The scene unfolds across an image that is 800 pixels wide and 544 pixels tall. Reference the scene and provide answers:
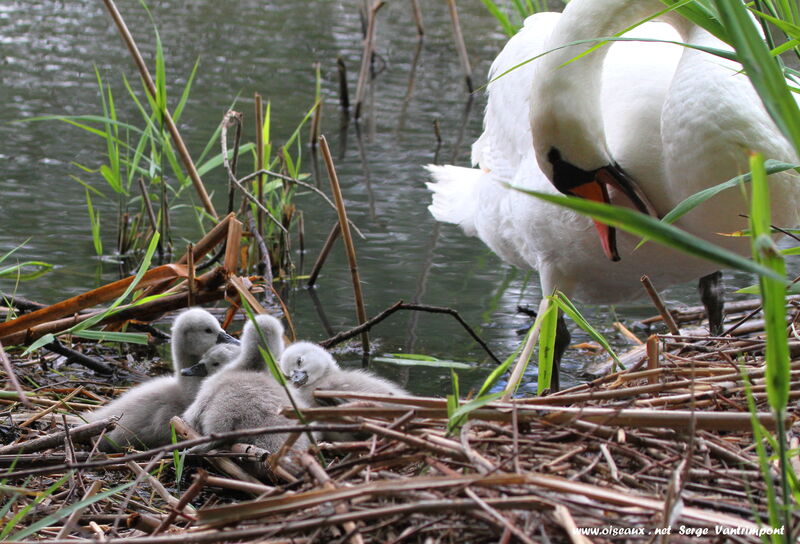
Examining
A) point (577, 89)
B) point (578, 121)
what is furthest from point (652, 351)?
point (577, 89)

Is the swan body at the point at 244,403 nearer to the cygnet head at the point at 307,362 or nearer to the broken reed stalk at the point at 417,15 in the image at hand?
the cygnet head at the point at 307,362

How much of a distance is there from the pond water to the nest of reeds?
195 cm

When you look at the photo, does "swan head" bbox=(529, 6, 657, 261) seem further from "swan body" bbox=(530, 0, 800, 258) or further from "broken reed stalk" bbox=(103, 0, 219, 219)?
"broken reed stalk" bbox=(103, 0, 219, 219)

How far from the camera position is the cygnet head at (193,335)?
371 cm

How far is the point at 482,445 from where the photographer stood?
7.36 feet

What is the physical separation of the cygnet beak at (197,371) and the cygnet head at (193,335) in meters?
0.18

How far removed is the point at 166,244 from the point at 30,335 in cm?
189

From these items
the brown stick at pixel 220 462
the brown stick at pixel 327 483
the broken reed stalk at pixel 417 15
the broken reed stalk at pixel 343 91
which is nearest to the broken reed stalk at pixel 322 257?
the brown stick at pixel 220 462

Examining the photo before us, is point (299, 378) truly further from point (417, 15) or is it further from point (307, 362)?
point (417, 15)

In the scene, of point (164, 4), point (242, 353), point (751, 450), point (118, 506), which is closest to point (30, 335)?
point (242, 353)

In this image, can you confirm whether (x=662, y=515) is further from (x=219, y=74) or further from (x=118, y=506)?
(x=219, y=74)

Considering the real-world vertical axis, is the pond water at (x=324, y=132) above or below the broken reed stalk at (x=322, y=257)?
below

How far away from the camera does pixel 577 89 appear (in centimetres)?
343

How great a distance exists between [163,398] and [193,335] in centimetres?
36
